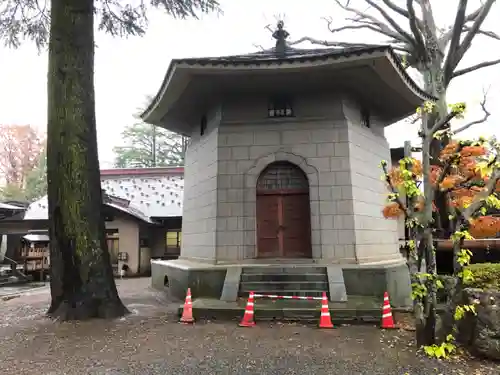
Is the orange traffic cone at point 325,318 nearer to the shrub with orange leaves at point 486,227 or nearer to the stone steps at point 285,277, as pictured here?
the stone steps at point 285,277

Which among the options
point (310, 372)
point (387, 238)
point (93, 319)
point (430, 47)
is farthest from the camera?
point (430, 47)

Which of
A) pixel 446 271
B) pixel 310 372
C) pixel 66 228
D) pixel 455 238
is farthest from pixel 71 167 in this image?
pixel 446 271

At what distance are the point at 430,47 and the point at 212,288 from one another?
14717 millimetres

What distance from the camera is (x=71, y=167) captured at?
887cm

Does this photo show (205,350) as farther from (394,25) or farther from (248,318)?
(394,25)

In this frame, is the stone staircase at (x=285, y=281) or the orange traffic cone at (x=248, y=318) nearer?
the orange traffic cone at (x=248, y=318)

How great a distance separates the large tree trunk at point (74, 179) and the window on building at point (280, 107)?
16.7ft

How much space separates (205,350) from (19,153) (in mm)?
35899

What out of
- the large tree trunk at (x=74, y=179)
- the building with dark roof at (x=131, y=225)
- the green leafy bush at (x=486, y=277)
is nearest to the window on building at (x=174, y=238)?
the building with dark roof at (x=131, y=225)

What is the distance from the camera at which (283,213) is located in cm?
1153

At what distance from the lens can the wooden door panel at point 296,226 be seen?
1134 cm

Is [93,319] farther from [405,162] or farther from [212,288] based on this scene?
[405,162]

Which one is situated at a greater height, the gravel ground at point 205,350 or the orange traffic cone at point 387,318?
the orange traffic cone at point 387,318

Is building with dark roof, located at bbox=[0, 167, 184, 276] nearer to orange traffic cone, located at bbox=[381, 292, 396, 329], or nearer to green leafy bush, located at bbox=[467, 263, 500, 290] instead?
orange traffic cone, located at bbox=[381, 292, 396, 329]
